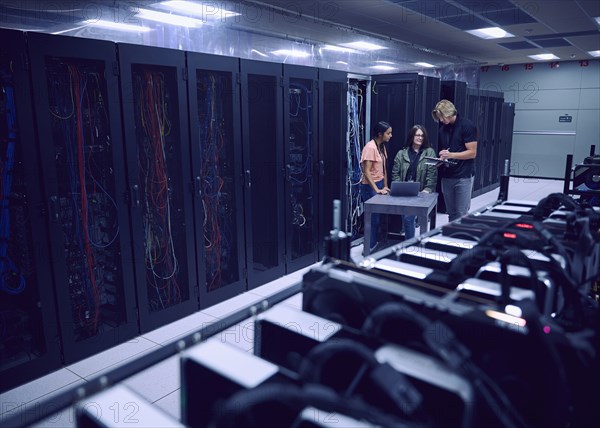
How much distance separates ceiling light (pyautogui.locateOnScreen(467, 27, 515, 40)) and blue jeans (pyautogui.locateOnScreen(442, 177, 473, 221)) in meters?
2.70

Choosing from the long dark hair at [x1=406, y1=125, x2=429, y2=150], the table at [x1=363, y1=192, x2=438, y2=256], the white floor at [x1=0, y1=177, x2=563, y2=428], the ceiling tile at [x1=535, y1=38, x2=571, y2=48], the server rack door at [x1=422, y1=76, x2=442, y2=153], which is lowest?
the white floor at [x1=0, y1=177, x2=563, y2=428]

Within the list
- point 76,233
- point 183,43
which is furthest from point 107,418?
point 183,43

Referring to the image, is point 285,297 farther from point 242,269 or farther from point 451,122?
point 451,122

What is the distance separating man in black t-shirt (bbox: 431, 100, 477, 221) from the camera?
3.85 meters

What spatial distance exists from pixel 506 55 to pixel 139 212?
25.7 feet

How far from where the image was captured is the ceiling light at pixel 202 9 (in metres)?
3.36

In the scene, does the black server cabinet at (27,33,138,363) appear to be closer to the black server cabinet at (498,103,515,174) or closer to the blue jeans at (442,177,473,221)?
the blue jeans at (442,177,473,221)

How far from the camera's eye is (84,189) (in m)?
2.42

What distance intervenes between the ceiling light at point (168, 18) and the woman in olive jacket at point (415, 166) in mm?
2137

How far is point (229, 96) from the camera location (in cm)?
315

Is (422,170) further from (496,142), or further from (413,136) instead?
(496,142)

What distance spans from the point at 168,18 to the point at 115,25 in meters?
0.51

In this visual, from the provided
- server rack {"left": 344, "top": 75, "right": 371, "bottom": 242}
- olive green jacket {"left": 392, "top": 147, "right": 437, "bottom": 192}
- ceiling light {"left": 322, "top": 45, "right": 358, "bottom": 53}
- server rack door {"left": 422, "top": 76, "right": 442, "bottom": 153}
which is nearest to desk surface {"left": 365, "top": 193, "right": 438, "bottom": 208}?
olive green jacket {"left": 392, "top": 147, "right": 437, "bottom": 192}

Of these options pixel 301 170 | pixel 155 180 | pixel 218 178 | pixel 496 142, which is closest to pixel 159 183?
pixel 155 180
